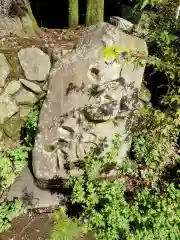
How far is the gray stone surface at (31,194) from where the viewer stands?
11.6ft

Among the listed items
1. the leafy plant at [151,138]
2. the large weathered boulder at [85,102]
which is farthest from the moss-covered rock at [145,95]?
the large weathered boulder at [85,102]

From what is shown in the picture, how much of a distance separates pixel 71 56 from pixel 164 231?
164cm

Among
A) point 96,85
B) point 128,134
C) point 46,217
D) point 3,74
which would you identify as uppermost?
point 96,85

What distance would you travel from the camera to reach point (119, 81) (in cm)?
318

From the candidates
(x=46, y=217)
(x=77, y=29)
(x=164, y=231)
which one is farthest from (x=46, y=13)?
(x=164, y=231)

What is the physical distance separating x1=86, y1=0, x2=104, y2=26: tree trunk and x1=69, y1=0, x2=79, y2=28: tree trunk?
0.17 metres

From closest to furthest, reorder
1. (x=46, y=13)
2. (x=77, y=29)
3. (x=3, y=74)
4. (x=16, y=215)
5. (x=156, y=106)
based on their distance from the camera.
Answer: (x=16, y=215) → (x=3, y=74) → (x=156, y=106) → (x=77, y=29) → (x=46, y=13)

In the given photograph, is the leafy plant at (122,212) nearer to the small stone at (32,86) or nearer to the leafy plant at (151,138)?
the leafy plant at (151,138)

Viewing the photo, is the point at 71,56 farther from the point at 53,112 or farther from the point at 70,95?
the point at 53,112

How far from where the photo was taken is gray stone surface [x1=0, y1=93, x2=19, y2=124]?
4.02 meters

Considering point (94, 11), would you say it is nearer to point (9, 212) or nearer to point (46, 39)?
point (46, 39)

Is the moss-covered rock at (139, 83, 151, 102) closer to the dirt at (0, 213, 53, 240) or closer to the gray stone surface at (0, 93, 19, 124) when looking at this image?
the gray stone surface at (0, 93, 19, 124)

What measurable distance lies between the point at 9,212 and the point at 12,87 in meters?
1.43

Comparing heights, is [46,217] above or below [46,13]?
below
